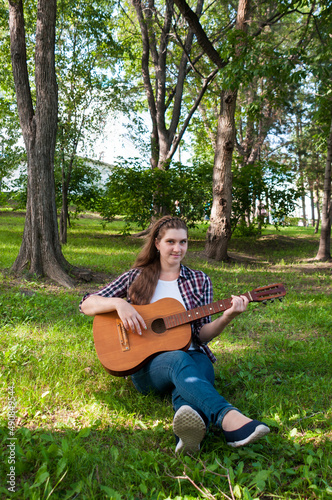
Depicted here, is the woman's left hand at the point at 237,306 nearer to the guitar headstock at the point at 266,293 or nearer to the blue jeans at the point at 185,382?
the guitar headstock at the point at 266,293

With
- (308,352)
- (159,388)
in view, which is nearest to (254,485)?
(159,388)

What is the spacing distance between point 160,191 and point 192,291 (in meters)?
8.95

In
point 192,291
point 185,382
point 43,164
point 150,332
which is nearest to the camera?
point 185,382

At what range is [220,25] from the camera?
13.7m

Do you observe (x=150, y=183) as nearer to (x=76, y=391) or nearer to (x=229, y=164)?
(x=229, y=164)

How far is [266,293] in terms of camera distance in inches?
109

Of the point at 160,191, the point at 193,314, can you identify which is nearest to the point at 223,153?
the point at 160,191

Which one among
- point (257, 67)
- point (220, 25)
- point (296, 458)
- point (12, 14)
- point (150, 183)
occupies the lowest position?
point (296, 458)

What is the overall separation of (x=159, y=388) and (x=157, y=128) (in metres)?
12.1

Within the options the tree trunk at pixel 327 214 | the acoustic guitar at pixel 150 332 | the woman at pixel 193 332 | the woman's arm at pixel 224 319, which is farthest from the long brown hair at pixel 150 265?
the tree trunk at pixel 327 214

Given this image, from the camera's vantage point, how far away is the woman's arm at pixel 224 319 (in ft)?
8.61

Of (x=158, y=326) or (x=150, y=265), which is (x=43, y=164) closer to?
(x=150, y=265)

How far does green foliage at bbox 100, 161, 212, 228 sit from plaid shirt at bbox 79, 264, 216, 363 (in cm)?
860

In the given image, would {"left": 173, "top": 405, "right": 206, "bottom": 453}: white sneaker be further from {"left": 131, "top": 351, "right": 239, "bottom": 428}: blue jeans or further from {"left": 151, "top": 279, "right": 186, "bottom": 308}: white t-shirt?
{"left": 151, "top": 279, "right": 186, "bottom": 308}: white t-shirt
